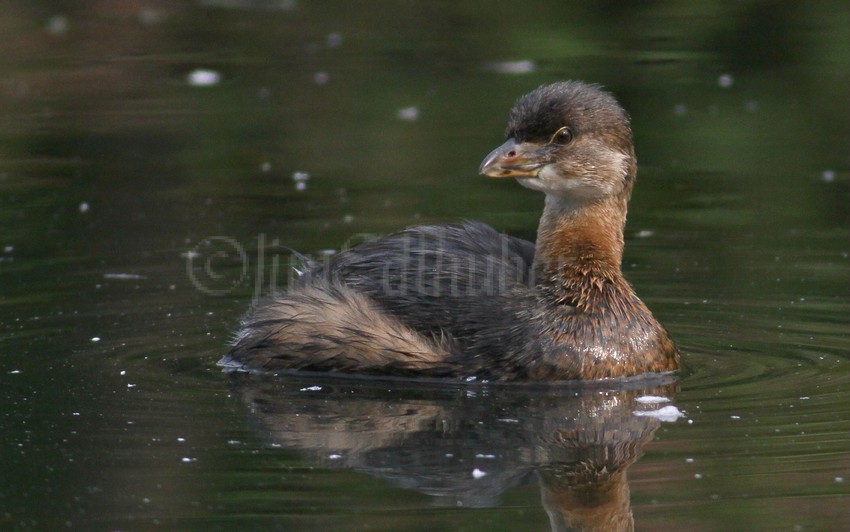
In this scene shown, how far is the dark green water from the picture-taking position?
18.0ft

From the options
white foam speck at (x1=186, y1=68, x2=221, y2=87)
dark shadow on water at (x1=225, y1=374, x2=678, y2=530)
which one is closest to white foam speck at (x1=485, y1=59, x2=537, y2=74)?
white foam speck at (x1=186, y1=68, x2=221, y2=87)

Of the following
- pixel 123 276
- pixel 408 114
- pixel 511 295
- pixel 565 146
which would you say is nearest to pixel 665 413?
pixel 511 295

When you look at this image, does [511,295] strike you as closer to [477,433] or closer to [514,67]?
[477,433]

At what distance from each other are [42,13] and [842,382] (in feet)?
45.7

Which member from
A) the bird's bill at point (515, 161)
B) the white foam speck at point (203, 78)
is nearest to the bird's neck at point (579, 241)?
the bird's bill at point (515, 161)

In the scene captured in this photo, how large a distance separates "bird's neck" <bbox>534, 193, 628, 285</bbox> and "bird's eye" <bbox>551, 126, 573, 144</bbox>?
1.02 ft

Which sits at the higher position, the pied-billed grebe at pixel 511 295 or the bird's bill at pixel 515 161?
the bird's bill at pixel 515 161

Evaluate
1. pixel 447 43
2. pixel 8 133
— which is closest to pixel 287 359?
pixel 8 133

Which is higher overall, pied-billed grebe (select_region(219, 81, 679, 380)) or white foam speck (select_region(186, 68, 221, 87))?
white foam speck (select_region(186, 68, 221, 87))

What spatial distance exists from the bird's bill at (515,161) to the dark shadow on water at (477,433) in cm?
111

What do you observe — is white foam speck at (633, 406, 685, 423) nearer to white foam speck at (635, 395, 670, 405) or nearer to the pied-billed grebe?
white foam speck at (635, 395, 670, 405)

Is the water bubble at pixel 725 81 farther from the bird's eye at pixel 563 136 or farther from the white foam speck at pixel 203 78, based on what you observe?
the bird's eye at pixel 563 136

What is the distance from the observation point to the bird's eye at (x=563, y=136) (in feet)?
24.3

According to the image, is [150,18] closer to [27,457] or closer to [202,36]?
[202,36]
